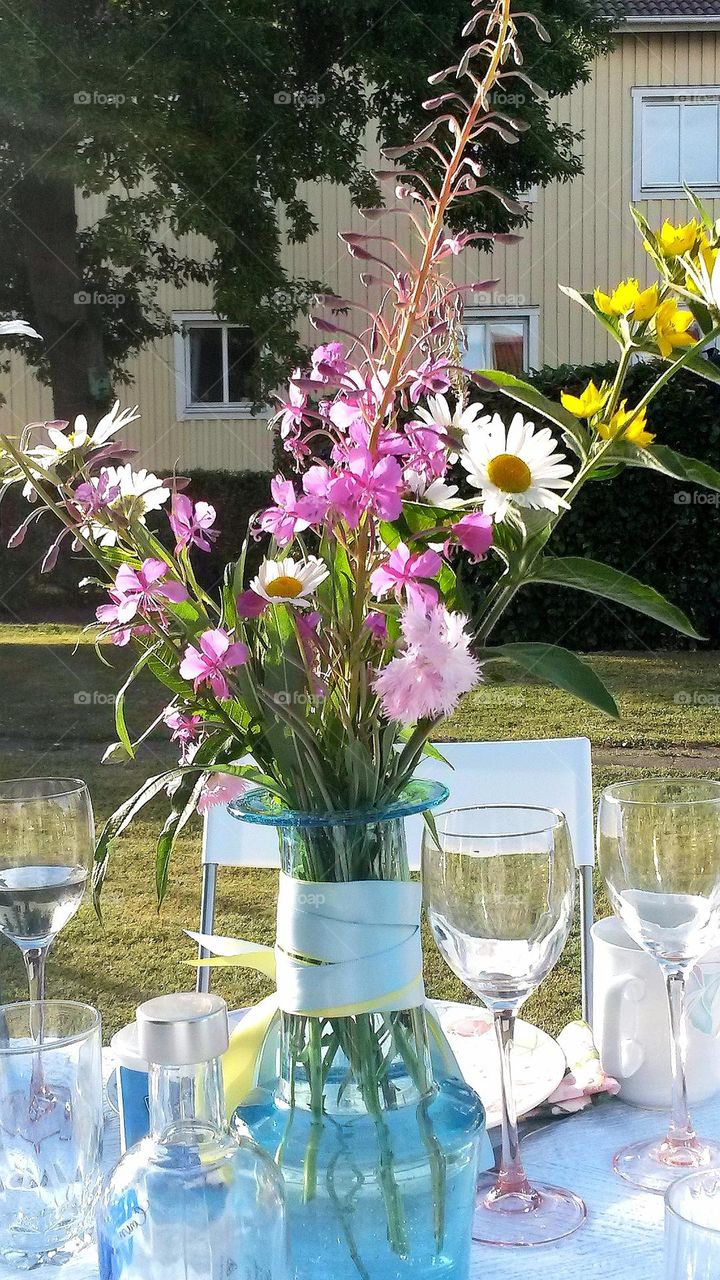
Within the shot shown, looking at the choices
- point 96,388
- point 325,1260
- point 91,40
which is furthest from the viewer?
point 96,388

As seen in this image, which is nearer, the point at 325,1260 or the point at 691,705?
the point at 325,1260

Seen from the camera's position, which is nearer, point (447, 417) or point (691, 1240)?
point (691, 1240)

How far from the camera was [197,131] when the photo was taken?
8.60 meters

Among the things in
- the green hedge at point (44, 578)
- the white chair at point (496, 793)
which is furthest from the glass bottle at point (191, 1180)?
the green hedge at point (44, 578)

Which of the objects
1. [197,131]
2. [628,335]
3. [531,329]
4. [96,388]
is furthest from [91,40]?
[628,335]

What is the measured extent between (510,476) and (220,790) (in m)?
0.26

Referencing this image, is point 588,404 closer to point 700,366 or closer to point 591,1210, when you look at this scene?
point 700,366

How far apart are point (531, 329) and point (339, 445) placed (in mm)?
12000

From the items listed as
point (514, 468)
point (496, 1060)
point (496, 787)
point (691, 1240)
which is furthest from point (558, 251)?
point (691, 1240)

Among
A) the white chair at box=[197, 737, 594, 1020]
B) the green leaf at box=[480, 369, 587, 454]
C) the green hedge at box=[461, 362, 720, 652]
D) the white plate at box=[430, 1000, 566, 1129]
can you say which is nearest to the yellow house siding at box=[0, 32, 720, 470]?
the green hedge at box=[461, 362, 720, 652]

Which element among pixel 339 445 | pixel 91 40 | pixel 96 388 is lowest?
pixel 339 445

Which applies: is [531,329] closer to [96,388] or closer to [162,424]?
[162,424]

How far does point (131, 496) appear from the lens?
80 cm

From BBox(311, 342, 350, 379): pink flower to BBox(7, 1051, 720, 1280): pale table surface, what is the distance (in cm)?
56
